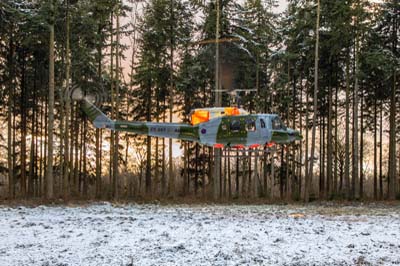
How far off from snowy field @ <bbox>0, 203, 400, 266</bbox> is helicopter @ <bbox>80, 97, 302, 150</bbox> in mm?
2840

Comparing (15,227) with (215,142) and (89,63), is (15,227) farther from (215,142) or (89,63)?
(89,63)

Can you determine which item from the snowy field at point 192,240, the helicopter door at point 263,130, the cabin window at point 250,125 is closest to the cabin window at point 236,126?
the cabin window at point 250,125

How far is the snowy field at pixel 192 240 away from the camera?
27.2 ft

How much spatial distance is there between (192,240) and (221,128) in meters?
5.84

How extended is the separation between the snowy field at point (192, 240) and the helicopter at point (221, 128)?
284 cm

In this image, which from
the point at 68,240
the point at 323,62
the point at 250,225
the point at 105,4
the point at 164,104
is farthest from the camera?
the point at 164,104

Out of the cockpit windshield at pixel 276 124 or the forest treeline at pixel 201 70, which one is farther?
the forest treeline at pixel 201 70

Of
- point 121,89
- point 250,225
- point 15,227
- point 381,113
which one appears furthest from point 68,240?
point 381,113

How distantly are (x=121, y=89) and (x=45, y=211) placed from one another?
52.0 ft

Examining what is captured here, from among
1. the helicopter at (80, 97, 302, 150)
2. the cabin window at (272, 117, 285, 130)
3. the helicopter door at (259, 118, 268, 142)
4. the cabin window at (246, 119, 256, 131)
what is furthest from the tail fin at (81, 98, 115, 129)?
the cabin window at (272, 117, 285, 130)

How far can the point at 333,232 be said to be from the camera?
11.1m

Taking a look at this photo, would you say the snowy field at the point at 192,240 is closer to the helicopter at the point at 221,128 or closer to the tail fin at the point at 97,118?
the helicopter at the point at 221,128

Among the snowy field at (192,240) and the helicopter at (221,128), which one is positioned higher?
the helicopter at (221,128)

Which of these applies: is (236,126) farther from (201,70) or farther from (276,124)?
(201,70)
